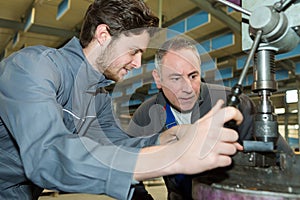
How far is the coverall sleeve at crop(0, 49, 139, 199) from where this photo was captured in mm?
390

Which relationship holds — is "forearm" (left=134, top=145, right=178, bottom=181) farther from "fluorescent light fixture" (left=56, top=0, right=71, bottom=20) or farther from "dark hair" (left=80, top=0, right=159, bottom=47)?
"fluorescent light fixture" (left=56, top=0, right=71, bottom=20)

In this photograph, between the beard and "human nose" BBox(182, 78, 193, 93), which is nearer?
the beard

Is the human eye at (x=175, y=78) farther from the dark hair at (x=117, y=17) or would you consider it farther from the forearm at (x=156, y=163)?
the forearm at (x=156, y=163)

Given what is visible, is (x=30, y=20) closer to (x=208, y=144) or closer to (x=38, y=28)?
(x=38, y=28)

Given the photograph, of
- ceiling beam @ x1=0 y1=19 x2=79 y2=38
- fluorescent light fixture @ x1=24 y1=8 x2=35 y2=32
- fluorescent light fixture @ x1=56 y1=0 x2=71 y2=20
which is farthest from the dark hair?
ceiling beam @ x1=0 y1=19 x2=79 y2=38

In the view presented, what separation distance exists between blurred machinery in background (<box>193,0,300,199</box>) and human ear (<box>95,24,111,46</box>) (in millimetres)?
404

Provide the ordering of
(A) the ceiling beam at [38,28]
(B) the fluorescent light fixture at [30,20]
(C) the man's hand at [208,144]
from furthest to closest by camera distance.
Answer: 1. (A) the ceiling beam at [38,28]
2. (B) the fluorescent light fixture at [30,20]
3. (C) the man's hand at [208,144]

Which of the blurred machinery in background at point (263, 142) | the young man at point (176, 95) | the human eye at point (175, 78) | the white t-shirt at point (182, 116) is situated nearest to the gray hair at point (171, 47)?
the young man at point (176, 95)

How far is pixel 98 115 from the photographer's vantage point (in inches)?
36.9

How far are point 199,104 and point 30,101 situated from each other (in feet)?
2.20

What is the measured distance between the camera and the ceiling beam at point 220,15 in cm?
233

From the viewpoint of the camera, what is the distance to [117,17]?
2.65ft

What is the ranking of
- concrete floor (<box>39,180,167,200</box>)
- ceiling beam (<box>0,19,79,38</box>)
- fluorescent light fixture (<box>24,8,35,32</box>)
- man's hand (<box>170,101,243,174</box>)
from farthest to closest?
1. ceiling beam (<box>0,19,79,38</box>)
2. fluorescent light fixture (<box>24,8,35,32</box>)
3. concrete floor (<box>39,180,167,200</box>)
4. man's hand (<box>170,101,243,174</box>)

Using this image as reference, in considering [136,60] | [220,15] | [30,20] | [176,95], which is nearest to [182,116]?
[176,95]
